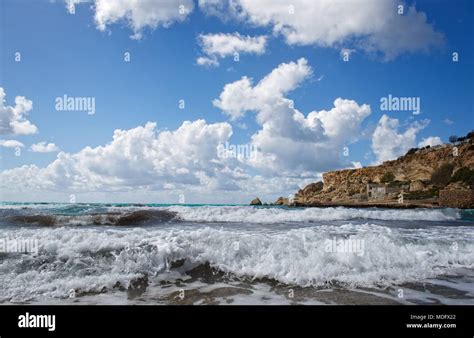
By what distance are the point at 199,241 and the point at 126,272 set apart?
1466 mm

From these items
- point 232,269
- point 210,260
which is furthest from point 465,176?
point 210,260

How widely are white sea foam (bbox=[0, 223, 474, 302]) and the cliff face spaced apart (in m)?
11.7

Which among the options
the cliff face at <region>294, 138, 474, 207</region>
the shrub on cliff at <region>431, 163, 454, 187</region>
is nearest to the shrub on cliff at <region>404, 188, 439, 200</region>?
the cliff face at <region>294, 138, 474, 207</region>

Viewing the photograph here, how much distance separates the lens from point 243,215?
10.8 meters

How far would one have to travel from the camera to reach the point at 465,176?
17.0 meters

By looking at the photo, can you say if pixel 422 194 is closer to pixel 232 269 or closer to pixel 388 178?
pixel 388 178

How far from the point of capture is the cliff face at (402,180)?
1867 cm

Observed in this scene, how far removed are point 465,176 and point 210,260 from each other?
682 inches

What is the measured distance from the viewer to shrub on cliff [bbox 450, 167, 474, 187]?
16.3 m

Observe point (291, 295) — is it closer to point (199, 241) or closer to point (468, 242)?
point (199, 241)

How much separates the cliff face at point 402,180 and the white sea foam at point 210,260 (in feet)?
38.5

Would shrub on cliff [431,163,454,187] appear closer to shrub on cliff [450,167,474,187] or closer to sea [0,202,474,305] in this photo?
shrub on cliff [450,167,474,187]
